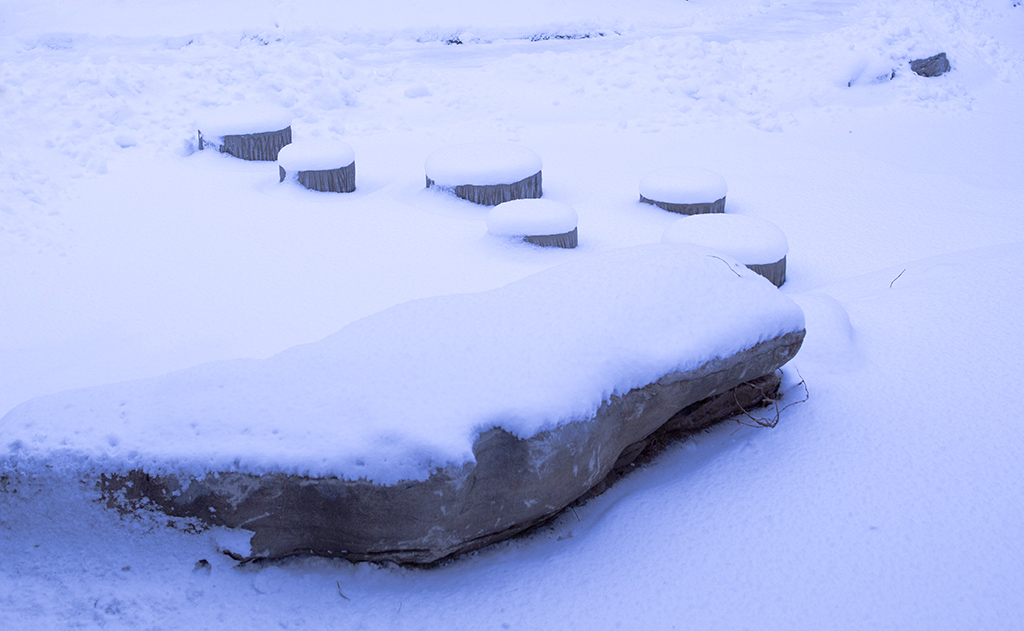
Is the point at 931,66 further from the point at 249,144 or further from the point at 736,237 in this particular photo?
the point at 249,144

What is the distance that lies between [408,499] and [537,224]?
3.06 metres

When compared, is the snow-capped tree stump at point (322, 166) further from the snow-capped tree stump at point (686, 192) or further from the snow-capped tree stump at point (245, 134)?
the snow-capped tree stump at point (686, 192)

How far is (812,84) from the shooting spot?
8.73m

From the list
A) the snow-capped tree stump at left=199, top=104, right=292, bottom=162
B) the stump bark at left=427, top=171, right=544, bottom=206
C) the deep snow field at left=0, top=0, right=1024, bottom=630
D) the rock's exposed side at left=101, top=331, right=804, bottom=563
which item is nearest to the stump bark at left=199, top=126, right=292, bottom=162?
the snow-capped tree stump at left=199, top=104, right=292, bottom=162

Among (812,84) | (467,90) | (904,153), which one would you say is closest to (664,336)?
(904,153)

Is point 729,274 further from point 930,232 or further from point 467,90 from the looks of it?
point 467,90

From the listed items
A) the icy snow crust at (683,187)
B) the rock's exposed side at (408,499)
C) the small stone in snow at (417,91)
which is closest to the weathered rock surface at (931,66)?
the icy snow crust at (683,187)

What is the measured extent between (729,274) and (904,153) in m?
5.38

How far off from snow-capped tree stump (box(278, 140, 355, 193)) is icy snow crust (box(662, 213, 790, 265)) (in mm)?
2515

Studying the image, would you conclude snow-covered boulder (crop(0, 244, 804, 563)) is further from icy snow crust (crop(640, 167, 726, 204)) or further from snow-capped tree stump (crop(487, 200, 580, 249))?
icy snow crust (crop(640, 167, 726, 204))

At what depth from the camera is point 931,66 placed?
365 inches

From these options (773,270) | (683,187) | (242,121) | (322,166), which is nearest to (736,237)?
(773,270)

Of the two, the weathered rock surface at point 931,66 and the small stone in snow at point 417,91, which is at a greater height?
the weathered rock surface at point 931,66

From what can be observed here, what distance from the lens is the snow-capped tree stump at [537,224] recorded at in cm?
489
